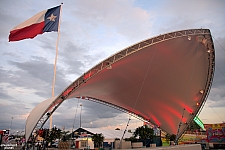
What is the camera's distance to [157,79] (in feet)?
73.6

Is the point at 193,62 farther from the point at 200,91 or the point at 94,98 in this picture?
the point at 94,98

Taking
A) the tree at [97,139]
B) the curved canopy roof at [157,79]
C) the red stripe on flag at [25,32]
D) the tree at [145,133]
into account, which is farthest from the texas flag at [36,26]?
the tree at [145,133]

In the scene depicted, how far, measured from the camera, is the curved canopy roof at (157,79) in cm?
1661

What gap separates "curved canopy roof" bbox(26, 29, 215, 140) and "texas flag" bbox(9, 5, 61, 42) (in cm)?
675

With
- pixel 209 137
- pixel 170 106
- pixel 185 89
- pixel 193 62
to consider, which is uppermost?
pixel 193 62

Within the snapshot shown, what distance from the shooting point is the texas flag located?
17.9 m

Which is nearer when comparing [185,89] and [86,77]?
[86,77]

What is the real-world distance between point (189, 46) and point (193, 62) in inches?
107

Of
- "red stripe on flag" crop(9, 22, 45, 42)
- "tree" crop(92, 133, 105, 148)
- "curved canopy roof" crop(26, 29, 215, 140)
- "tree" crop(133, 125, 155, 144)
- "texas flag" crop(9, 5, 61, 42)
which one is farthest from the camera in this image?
"tree" crop(133, 125, 155, 144)

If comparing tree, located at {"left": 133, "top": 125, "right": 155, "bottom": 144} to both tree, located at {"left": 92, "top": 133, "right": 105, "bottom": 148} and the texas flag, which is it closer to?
tree, located at {"left": 92, "top": 133, "right": 105, "bottom": 148}

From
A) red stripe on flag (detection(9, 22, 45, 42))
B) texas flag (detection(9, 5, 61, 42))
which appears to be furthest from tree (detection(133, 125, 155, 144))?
red stripe on flag (detection(9, 22, 45, 42))

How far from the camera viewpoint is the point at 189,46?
1795cm

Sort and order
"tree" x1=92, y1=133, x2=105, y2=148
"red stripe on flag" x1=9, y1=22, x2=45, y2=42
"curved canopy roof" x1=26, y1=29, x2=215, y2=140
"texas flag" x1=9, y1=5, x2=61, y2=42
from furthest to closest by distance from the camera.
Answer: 1. "tree" x1=92, y1=133, x2=105, y2=148
2. "texas flag" x1=9, y1=5, x2=61, y2=42
3. "red stripe on flag" x1=9, y1=22, x2=45, y2=42
4. "curved canopy roof" x1=26, y1=29, x2=215, y2=140

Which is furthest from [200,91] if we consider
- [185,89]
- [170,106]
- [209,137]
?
[209,137]
